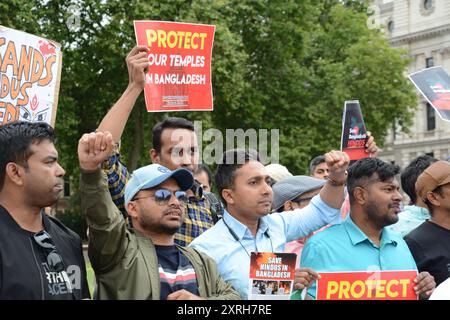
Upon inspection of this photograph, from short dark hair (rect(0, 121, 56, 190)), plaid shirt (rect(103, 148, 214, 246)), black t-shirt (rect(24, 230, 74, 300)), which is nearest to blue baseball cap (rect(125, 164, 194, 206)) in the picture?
plaid shirt (rect(103, 148, 214, 246))

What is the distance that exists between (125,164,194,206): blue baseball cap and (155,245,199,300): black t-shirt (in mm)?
294

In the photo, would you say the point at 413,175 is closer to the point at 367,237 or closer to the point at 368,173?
the point at 368,173

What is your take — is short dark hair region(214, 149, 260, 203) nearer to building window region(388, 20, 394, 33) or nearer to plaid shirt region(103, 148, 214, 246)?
plaid shirt region(103, 148, 214, 246)

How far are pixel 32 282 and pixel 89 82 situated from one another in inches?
826

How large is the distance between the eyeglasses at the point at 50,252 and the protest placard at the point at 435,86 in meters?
4.35

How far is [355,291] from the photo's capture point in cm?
407

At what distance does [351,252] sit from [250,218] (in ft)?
1.87

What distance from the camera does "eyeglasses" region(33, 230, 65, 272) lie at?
3454 millimetres

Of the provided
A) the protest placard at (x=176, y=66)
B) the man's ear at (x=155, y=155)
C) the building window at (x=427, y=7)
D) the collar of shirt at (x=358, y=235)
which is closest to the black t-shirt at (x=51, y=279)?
the collar of shirt at (x=358, y=235)

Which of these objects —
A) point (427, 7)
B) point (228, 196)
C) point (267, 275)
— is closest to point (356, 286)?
point (267, 275)

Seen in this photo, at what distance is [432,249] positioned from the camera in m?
4.71

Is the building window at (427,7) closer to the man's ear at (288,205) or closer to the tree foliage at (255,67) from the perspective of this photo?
the tree foliage at (255,67)

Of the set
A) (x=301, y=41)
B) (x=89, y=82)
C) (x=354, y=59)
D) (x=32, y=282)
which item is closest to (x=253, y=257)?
(x=32, y=282)
